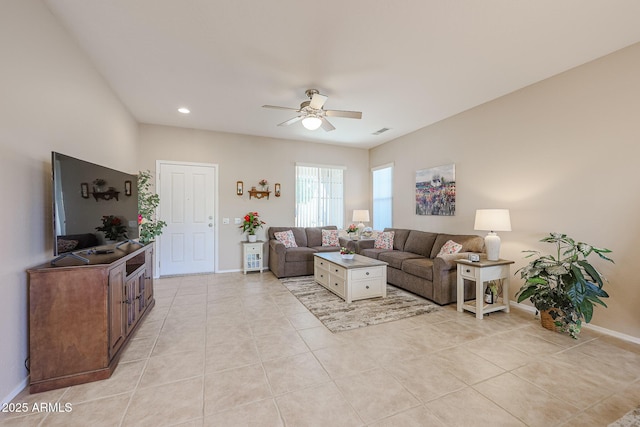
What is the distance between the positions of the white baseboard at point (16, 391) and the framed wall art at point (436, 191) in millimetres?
5179

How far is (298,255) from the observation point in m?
5.08

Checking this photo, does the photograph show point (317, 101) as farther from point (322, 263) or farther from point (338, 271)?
point (322, 263)

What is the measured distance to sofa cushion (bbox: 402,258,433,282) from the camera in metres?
3.68

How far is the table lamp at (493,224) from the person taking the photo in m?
3.24

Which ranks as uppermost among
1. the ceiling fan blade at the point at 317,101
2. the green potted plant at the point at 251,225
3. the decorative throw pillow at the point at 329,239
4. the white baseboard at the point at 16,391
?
the ceiling fan blade at the point at 317,101

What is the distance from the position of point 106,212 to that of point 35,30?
4.83 ft

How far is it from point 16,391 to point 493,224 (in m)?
4.54

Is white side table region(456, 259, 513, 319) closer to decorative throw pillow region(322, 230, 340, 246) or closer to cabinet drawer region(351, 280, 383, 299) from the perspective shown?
cabinet drawer region(351, 280, 383, 299)

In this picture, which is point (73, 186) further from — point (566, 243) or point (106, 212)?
point (566, 243)

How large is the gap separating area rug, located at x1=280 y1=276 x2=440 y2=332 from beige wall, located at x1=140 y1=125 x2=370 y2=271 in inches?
77.7

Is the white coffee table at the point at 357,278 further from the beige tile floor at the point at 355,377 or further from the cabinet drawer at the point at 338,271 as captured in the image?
the beige tile floor at the point at 355,377

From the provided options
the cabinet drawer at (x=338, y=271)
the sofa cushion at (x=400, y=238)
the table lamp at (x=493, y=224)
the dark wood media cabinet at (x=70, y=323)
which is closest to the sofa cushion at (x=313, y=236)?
the sofa cushion at (x=400, y=238)

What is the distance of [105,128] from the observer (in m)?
Answer: 3.25

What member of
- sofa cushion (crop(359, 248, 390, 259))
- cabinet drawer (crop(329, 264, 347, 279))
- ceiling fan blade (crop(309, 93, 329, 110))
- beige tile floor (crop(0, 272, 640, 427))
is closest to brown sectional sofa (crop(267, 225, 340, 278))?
sofa cushion (crop(359, 248, 390, 259))
